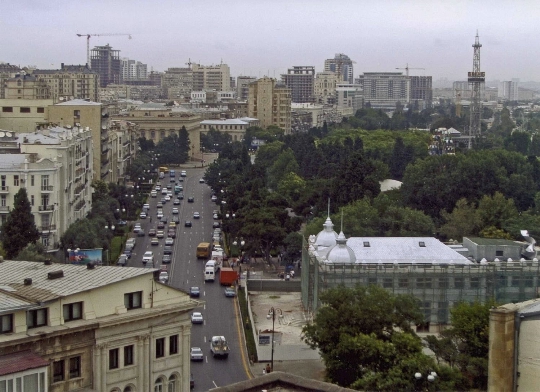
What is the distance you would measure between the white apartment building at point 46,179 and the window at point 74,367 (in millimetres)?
33160

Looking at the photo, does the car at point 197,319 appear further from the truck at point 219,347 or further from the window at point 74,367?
the window at point 74,367

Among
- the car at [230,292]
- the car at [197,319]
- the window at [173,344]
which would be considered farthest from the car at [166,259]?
the window at [173,344]

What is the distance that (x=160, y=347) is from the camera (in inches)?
1110

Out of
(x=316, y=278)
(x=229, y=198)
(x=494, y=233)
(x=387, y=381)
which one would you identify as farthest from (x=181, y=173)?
(x=387, y=381)

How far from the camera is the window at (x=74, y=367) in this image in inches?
1034

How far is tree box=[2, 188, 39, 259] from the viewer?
174ft

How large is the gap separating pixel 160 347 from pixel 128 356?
0.97m

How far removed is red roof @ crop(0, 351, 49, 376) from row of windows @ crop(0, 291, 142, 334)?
724 millimetres

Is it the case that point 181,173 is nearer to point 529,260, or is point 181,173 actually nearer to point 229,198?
point 229,198

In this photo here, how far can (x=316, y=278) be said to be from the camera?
47.5 m

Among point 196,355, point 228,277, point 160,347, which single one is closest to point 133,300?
point 160,347

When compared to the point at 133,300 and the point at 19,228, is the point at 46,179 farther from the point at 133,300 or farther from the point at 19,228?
the point at 133,300

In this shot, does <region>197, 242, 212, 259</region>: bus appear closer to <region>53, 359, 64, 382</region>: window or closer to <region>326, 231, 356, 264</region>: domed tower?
<region>326, 231, 356, 264</region>: domed tower

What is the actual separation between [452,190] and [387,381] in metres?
47.6
